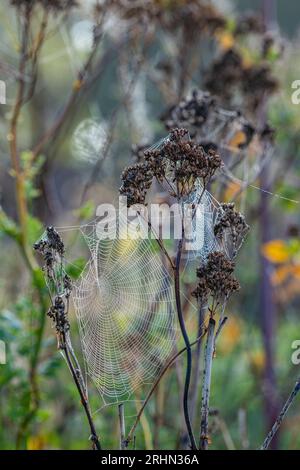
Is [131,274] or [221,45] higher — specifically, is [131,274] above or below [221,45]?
below

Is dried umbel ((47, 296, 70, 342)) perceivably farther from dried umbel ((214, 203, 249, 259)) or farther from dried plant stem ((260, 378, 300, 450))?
dried plant stem ((260, 378, 300, 450))

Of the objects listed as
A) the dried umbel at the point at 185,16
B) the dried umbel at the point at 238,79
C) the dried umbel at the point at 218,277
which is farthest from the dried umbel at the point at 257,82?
the dried umbel at the point at 218,277

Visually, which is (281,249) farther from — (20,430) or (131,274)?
(20,430)

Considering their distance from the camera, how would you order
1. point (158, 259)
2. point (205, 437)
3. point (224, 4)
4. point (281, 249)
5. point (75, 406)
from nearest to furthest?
→ point (205, 437) < point (158, 259) < point (281, 249) < point (75, 406) < point (224, 4)

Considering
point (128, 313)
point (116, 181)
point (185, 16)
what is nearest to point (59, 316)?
point (128, 313)

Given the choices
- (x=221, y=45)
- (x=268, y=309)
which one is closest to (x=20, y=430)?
(x=268, y=309)

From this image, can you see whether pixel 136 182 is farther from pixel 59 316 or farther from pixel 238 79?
pixel 238 79

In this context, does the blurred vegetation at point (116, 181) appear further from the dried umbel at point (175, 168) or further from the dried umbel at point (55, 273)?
the dried umbel at point (55, 273)

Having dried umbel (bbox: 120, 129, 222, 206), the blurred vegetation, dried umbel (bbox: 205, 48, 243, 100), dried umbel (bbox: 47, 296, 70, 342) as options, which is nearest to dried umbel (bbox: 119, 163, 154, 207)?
dried umbel (bbox: 120, 129, 222, 206)
